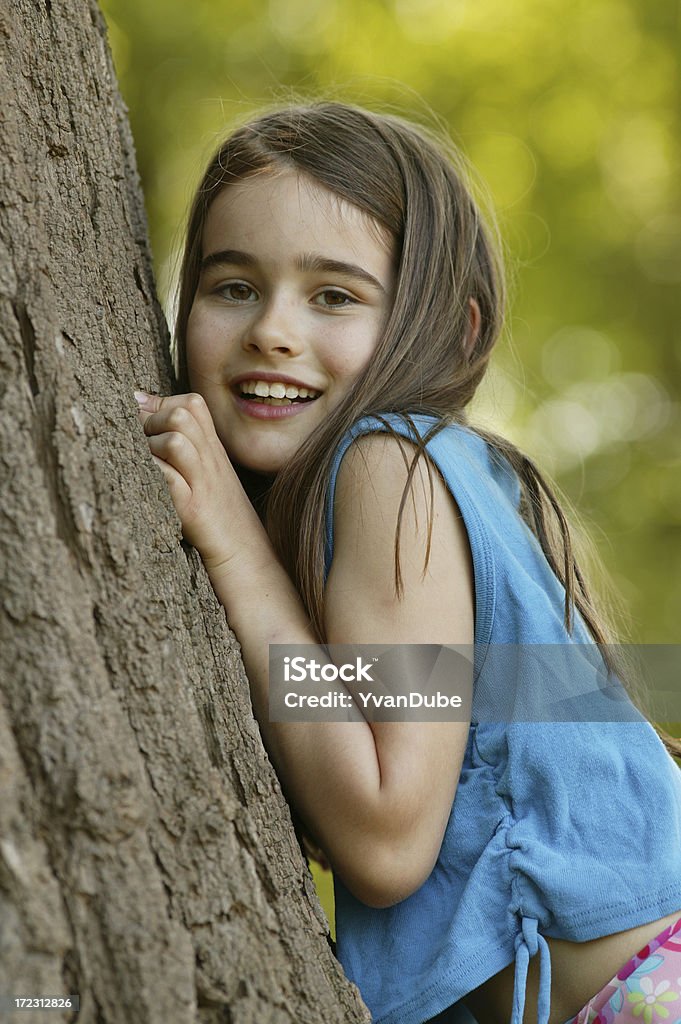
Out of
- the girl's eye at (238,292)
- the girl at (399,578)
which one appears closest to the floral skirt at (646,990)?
the girl at (399,578)

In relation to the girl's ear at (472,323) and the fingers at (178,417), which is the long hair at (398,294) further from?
the fingers at (178,417)

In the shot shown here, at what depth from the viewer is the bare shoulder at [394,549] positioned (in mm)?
1602

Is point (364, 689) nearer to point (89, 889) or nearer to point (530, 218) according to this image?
point (89, 889)

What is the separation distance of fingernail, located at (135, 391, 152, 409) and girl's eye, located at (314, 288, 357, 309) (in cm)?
44

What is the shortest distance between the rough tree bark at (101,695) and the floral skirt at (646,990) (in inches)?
17.7

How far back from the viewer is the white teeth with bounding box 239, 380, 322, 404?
1.90 meters

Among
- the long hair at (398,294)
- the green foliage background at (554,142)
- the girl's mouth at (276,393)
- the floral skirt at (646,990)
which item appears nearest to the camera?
the floral skirt at (646,990)

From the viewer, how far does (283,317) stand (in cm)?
188

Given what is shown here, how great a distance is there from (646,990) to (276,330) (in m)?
1.24

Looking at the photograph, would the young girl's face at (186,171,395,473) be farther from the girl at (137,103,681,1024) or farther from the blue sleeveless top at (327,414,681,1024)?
the blue sleeveless top at (327,414,681,1024)

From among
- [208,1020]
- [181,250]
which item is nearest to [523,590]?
[208,1020]

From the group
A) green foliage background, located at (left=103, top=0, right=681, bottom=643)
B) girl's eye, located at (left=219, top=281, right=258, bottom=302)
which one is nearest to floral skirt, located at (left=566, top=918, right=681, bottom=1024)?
girl's eye, located at (left=219, top=281, right=258, bottom=302)

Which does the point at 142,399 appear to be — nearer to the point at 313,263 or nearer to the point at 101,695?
the point at 313,263

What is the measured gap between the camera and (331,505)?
68.0 inches
